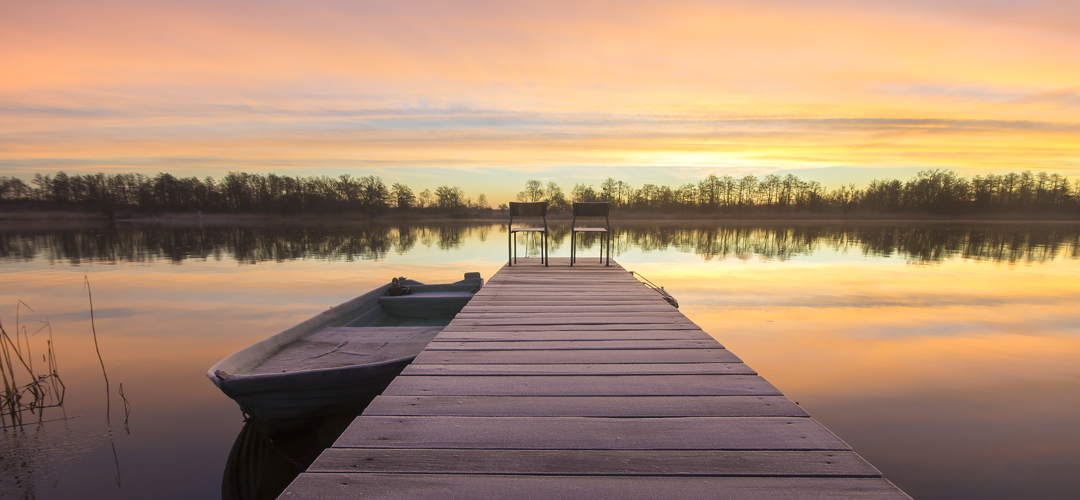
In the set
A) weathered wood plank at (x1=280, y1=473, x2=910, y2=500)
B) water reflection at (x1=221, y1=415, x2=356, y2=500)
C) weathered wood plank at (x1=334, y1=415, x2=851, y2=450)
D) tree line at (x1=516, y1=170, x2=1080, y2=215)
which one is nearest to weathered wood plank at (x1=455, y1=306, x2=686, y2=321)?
water reflection at (x1=221, y1=415, x2=356, y2=500)

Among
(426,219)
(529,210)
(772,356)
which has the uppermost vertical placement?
(529,210)

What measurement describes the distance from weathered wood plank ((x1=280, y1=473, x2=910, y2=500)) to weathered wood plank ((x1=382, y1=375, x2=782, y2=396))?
0.69m

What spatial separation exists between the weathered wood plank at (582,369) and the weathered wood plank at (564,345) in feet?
1.12

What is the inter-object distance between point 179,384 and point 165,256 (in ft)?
51.4

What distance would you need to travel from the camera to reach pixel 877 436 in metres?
3.77

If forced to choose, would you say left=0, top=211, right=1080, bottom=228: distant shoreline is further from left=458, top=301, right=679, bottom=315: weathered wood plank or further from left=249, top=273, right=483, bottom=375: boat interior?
left=458, top=301, right=679, bottom=315: weathered wood plank

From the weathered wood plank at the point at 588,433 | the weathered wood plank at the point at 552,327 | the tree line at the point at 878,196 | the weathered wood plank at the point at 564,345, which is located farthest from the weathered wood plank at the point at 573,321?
the tree line at the point at 878,196

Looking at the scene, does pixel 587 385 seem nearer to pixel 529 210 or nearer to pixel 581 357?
pixel 581 357

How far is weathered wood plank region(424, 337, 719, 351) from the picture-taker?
2.88 m

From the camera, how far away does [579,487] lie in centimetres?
136

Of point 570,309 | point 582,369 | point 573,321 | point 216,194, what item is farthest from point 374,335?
point 216,194

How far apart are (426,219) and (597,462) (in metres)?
55.8

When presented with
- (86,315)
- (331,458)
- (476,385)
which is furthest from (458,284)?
(86,315)

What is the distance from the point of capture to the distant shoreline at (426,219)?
50881 millimetres
